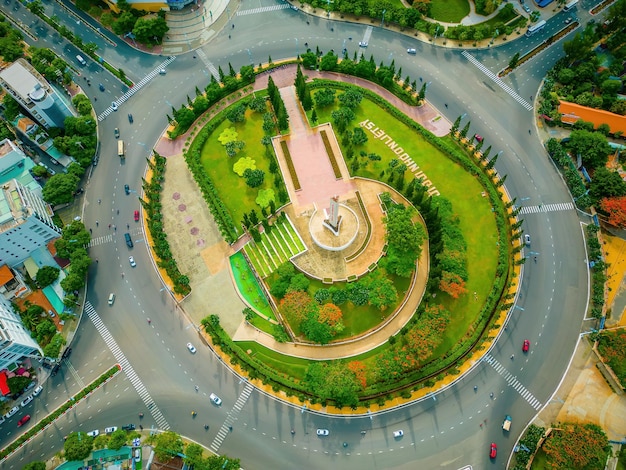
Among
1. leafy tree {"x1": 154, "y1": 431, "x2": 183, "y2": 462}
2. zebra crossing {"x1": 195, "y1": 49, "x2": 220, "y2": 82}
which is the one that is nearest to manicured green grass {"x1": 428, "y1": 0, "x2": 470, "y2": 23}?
zebra crossing {"x1": 195, "y1": 49, "x2": 220, "y2": 82}

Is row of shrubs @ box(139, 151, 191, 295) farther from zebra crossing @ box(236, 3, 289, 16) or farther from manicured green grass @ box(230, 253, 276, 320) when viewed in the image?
zebra crossing @ box(236, 3, 289, 16)

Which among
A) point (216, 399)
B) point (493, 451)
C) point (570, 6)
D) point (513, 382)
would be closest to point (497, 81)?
point (570, 6)

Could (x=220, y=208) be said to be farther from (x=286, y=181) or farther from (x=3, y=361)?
(x=3, y=361)

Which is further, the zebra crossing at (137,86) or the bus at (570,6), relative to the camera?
the bus at (570,6)

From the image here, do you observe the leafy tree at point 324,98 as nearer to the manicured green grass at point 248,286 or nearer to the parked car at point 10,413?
the manicured green grass at point 248,286

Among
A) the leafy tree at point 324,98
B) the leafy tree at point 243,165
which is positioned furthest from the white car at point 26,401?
the leafy tree at point 324,98

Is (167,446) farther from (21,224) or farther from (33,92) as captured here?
(33,92)
